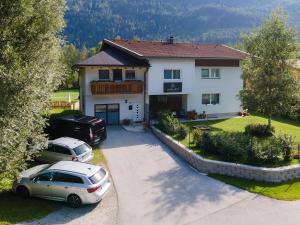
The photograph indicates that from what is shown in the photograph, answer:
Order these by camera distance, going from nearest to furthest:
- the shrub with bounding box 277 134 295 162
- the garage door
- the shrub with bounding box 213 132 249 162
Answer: the shrub with bounding box 213 132 249 162 → the shrub with bounding box 277 134 295 162 → the garage door

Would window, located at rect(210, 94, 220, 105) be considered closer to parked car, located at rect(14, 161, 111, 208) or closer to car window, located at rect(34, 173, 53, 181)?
parked car, located at rect(14, 161, 111, 208)

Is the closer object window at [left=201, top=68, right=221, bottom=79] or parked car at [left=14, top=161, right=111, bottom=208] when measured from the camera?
parked car at [left=14, top=161, right=111, bottom=208]

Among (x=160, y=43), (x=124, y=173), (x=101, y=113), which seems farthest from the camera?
(x=160, y=43)

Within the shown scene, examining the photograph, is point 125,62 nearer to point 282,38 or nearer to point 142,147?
point 142,147

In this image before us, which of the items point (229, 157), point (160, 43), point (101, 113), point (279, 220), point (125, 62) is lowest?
point (279, 220)

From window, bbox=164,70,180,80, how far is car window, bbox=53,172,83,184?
58.8 ft

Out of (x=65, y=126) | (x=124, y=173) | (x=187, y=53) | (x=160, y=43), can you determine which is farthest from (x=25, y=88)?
(x=160, y=43)

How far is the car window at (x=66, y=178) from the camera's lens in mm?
15325

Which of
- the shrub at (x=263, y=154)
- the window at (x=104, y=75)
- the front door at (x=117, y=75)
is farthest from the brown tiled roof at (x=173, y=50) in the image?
the shrub at (x=263, y=154)

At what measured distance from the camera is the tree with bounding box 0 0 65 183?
1446 cm

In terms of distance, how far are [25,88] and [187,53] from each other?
2082 centimetres

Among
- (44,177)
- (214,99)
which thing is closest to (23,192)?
(44,177)

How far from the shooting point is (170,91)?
31859 mm

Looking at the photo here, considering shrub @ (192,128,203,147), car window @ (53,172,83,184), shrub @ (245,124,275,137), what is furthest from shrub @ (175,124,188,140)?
car window @ (53,172,83,184)
